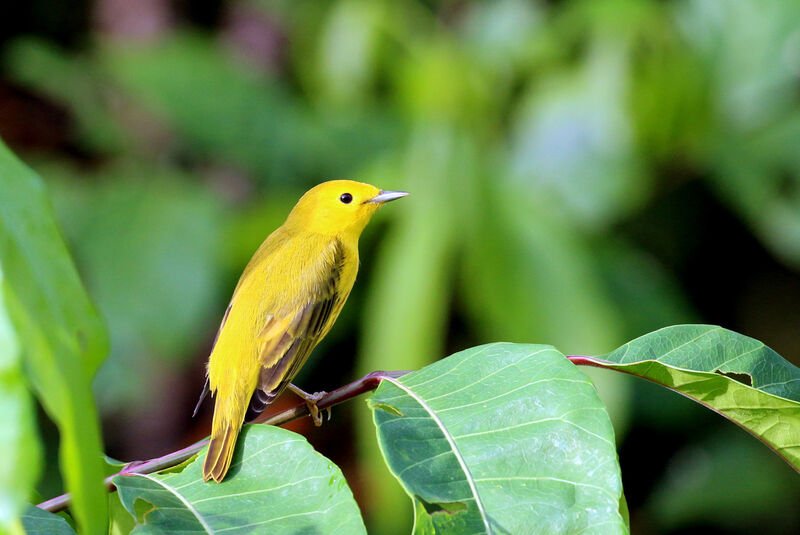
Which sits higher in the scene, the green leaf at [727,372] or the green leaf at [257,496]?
the green leaf at [727,372]

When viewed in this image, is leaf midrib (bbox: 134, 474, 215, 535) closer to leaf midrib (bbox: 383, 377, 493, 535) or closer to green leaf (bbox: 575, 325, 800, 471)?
leaf midrib (bbox: 383, 377, 493, 535)

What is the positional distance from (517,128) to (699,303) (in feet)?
4.95

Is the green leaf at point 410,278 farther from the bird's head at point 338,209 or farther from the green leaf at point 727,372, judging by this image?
the green leaf at point 727,372

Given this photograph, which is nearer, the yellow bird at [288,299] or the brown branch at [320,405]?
the brown branch at [320,405]

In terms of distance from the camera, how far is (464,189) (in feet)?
12.8

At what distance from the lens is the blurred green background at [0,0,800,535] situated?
12.6 feet

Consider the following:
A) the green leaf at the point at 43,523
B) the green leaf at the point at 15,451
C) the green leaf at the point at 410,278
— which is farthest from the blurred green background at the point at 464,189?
the green leaf at the point at 15,451

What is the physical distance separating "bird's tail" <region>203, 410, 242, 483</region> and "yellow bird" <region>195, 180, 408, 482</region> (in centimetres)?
14

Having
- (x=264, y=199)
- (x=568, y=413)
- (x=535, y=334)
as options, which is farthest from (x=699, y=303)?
(x=568, y=413)

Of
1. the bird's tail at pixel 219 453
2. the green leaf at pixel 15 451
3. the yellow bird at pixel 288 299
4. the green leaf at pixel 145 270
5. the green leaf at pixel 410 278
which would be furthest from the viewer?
the green leaf at pixel 145 270

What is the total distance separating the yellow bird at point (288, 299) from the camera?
1456 mm

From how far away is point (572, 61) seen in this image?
500 cm

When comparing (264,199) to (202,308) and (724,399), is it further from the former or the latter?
(724,399)

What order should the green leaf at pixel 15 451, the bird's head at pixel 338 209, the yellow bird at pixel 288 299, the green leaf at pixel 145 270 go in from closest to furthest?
the green leaf at pixel 15 451
the yellow bird at pixel 288 299
the bird's head at pixel 338 209
the green leaf at pixel 145 270
